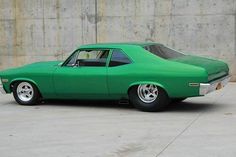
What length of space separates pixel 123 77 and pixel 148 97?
0.57 metres

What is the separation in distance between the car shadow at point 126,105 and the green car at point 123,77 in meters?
0.33

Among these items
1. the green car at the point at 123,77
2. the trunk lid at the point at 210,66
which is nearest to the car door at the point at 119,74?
the green car at the point at 123,77

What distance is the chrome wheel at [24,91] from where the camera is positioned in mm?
10445

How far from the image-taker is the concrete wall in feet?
44.0

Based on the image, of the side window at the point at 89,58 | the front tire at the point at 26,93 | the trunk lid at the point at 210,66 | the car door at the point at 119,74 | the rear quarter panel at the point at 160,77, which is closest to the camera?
the rear quarter panel at the point at 160,77

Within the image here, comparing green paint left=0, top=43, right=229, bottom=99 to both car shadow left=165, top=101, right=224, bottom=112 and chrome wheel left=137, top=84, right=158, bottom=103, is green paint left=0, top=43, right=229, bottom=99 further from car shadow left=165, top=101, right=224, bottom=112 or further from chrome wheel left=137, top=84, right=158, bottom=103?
car shadow left=165, top=101, right=224, bottom=112

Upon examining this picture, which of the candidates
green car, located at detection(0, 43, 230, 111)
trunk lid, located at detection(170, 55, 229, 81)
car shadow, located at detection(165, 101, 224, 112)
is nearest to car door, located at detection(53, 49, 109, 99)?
green car, located at detection(0, 43, 230, 111)

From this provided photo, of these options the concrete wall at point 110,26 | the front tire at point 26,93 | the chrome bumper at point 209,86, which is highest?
the concrete wall at point 110,26

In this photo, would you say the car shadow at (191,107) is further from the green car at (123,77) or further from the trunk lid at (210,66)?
the trunk lid at (210,66)

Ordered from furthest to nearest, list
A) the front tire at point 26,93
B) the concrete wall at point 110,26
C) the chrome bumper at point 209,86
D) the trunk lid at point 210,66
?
the concrete wall at point 110,26, the front tire at point 26,93, the trunk lid at point 210,66, the chrome bumper at point 209,86

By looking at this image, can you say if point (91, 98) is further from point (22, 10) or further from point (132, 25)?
point (22, 10)

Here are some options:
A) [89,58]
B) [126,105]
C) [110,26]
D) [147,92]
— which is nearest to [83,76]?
[89,58]

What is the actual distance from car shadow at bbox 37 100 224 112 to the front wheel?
0.29 meters

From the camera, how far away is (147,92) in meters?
9.33
